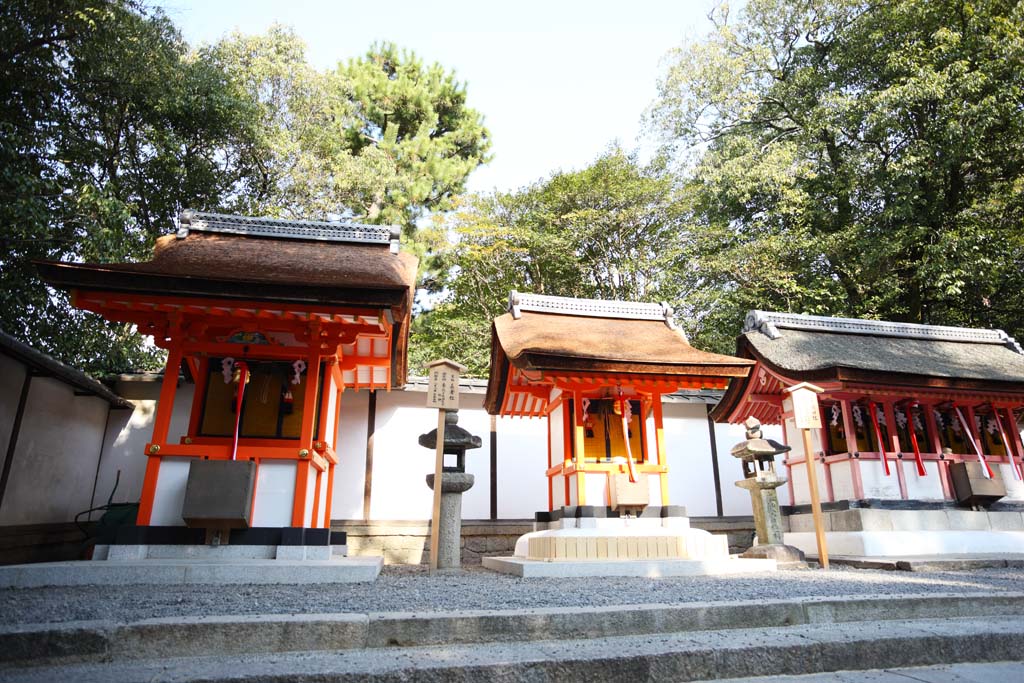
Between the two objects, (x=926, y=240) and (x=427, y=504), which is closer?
(x=427, y=504)

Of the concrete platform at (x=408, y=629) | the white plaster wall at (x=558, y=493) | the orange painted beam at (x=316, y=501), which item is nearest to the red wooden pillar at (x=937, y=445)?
the white plaster wall at (x=558, y=493)

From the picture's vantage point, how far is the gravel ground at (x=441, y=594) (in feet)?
11.2

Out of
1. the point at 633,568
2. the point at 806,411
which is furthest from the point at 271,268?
the point at 806,411

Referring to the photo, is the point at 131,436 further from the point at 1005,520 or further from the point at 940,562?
the point at 1005,520

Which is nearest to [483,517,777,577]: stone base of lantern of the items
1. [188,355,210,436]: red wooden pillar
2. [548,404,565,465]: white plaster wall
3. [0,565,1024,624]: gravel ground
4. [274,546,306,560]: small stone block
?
[0,565,1024,624]: gravel ground

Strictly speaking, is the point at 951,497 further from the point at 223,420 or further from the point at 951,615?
the point at 223,420

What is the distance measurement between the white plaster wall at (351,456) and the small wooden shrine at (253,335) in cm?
149

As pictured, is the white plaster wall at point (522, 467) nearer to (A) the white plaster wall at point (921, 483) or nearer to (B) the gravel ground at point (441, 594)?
(B) the gravel ground at point (441, 594)

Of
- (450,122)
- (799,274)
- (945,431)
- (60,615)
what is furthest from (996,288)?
(60,615)

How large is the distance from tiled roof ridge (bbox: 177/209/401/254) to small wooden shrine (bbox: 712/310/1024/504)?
20.7 feet

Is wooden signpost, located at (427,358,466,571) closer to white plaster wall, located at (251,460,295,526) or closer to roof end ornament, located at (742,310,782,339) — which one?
white plaster wall, located at (251,460,295,526)

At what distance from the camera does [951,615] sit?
3.94 meters

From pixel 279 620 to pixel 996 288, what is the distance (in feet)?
60.5

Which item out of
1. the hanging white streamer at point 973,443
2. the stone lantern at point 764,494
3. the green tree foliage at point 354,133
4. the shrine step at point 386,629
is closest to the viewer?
the shrine step at point 386,629
